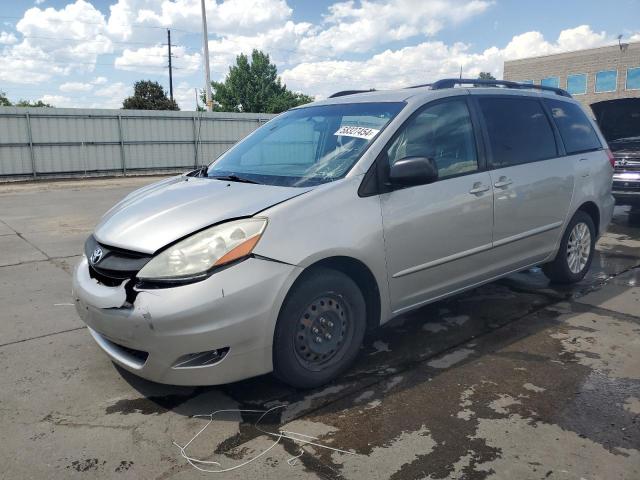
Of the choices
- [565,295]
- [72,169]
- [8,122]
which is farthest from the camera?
[72,169]

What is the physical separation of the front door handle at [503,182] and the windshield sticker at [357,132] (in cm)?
112

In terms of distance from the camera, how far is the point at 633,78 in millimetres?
37500

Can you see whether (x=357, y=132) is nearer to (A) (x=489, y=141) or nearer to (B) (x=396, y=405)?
(A) (x=489, y=141)

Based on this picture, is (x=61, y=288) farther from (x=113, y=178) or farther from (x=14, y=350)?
(x=113, y=178)

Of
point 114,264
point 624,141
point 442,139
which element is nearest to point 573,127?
point 442,139

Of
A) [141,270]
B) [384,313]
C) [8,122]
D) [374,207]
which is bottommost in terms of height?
[384,313]

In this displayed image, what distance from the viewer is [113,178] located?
20000 mm

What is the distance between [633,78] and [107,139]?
119ft

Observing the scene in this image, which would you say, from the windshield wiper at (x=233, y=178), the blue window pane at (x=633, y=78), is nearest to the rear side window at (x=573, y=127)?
the windshield wiper at (x=233, y=178)

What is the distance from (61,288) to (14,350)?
1.57m

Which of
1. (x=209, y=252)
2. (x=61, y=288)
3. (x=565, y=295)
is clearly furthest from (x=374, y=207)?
(x=61, y=288)

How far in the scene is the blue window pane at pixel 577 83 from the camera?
40.5m

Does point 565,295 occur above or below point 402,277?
below

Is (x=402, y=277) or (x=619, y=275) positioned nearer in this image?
(x=402, y=277)
